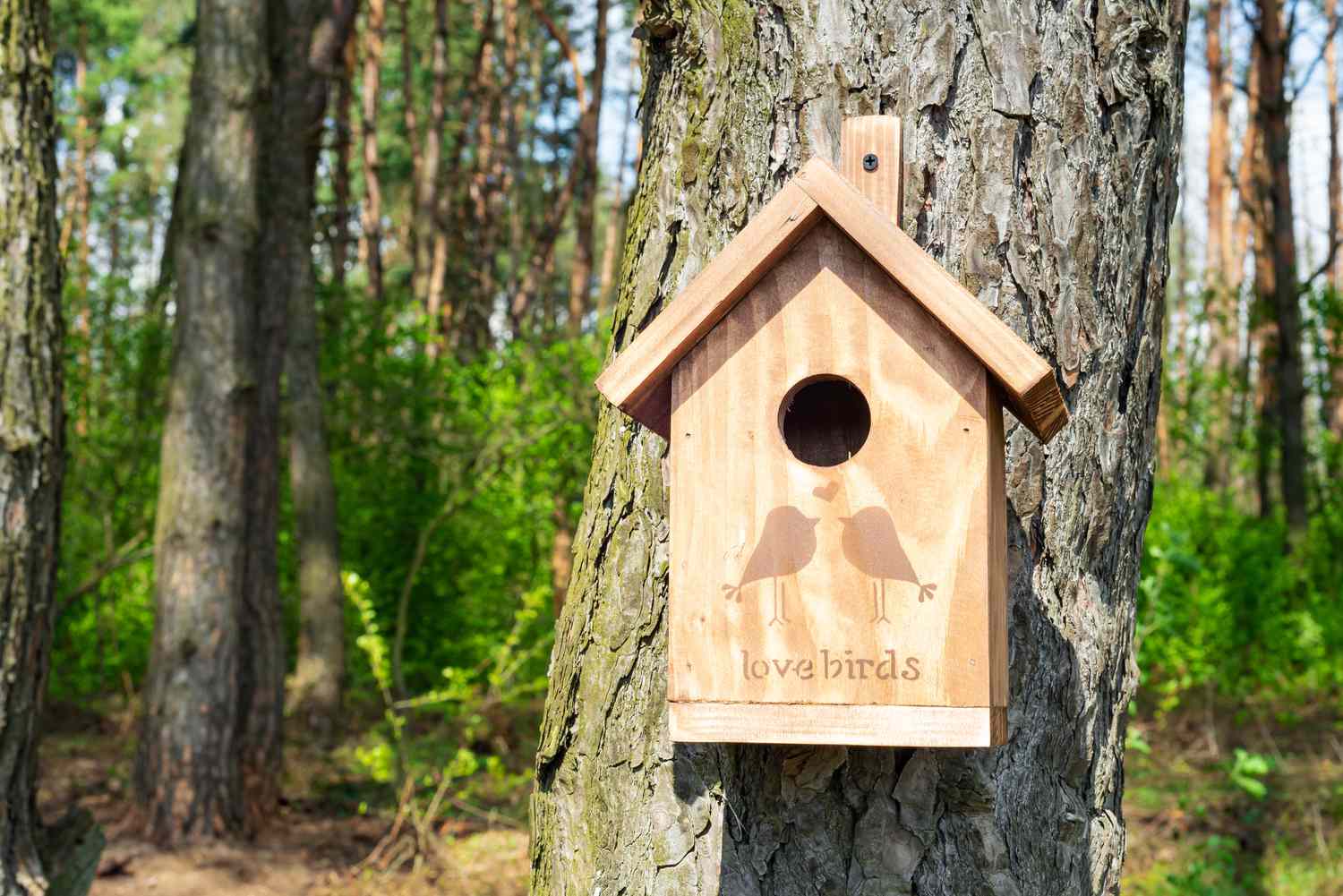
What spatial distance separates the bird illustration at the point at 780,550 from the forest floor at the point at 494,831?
147 inches

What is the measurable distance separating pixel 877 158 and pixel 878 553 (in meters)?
0.54

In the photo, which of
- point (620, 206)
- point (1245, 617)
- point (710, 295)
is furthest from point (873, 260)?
point (620, 206)

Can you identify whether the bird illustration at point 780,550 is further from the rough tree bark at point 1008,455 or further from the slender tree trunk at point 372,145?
the slender tree trunk at point 372,145

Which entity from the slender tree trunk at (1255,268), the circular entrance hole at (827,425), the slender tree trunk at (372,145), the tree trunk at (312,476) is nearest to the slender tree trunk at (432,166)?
the slender tree trunk at (372,145)

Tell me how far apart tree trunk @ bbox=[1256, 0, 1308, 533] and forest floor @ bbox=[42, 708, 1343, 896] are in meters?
2.17

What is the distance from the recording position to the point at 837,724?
62.0 inches

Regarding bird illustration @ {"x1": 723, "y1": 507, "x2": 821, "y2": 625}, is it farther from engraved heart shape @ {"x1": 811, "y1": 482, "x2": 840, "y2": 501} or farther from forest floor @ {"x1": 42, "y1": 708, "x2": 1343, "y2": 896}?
forest floor @ {"x1": 42, "y1": 708, "x2": 1343, "y2": 896}

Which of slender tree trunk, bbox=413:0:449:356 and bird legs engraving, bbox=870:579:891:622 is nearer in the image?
bird legs engraving, bbox=870:579:891:622

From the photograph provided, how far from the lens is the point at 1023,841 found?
184 centimetres

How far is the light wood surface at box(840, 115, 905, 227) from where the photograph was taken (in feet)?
5.62

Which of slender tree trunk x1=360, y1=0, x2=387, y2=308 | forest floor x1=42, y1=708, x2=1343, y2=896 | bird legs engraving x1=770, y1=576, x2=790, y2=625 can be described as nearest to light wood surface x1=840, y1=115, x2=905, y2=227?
bird legs engraving x1=770, y1=576, x2=790, y2=625

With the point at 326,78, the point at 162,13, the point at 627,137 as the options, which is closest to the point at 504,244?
the point at 627,137

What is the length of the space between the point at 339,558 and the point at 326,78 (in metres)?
3.51

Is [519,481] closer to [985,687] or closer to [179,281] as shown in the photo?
[179,281]
